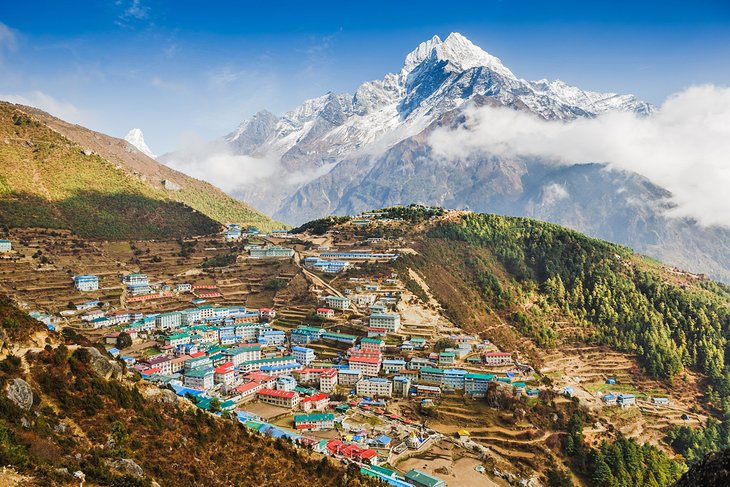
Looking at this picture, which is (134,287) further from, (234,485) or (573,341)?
(573,341)

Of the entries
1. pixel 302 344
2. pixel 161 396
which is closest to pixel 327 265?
pixel 302 344

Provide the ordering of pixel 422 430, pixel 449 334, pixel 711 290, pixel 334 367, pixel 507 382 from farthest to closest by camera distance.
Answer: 1. pixel 711 290
2. pixel 449 334
3. pixel 334 367
4. pixel 507 382
5. pixel 422 430

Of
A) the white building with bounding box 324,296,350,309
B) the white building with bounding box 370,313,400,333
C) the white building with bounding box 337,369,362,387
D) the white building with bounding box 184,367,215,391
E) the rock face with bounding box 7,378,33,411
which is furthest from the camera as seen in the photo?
the white building with bounding box 324,296,350,309

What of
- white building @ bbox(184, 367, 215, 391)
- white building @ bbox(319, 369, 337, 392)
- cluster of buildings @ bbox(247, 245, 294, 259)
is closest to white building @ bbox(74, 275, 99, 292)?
cluster of buildings @ bbox(247, 245, 294, 259)

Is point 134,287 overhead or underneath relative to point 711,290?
underneath

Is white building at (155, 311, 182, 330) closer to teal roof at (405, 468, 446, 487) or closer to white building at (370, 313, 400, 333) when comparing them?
white building at (370, 313, 400, 333)

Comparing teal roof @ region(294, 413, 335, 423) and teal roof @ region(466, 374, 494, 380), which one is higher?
teal roof @ region(466, 374, 494, 380)

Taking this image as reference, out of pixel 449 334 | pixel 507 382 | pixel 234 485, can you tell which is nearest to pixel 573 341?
pixel 449 334
